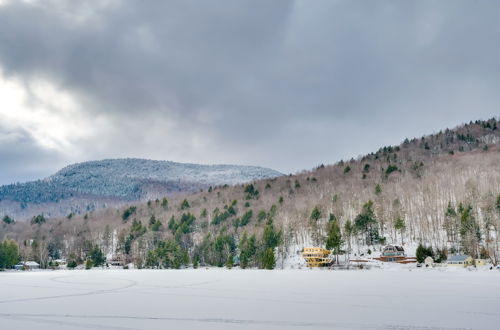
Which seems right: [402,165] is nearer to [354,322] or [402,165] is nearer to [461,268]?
[461,268]

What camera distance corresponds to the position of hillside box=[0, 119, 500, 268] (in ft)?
257

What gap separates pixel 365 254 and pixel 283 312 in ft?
214

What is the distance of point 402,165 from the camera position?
442ft

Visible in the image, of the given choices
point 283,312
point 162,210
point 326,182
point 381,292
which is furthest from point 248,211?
point 283,312

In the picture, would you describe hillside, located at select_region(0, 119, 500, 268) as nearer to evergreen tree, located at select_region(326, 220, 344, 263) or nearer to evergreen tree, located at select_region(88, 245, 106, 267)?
evergreen tree, located at select_region(326, 220, 344, 263)

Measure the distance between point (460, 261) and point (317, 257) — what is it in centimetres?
2397

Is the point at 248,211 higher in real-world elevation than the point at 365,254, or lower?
higher

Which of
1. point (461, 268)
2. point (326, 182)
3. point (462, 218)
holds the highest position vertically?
point (326, 182)

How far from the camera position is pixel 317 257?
74688 mm

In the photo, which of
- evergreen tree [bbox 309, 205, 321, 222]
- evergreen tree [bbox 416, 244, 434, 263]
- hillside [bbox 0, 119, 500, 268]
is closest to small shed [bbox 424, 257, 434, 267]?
evergreen tree [bbox 416, 244, 434, 263]

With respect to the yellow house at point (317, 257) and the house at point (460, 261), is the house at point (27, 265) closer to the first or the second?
the yellow house at point (317, 257)

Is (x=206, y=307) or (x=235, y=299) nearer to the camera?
(x=206, y=307)

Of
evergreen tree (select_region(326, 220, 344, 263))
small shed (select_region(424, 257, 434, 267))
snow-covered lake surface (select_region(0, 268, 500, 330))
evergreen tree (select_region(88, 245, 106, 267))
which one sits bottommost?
evergreen tree (select_region(88, 245, 106, 267))

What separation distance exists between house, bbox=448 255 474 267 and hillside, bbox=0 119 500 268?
10.9 ft
